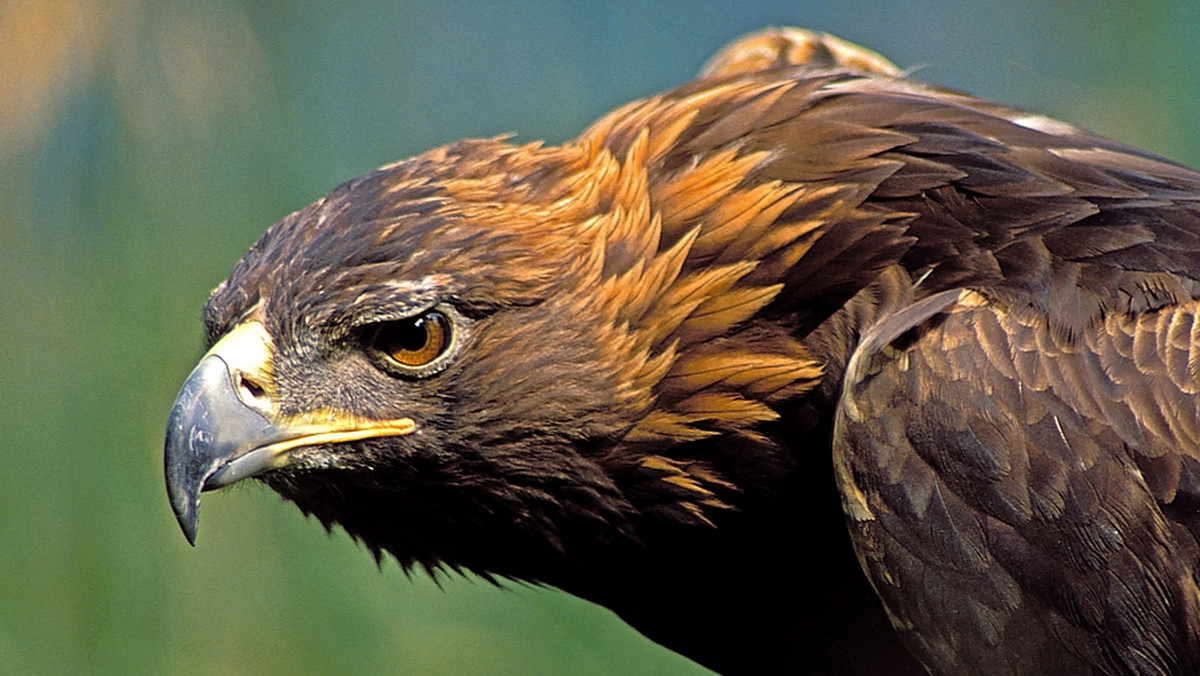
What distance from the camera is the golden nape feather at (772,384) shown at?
221cm

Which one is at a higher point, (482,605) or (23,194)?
(23,194)

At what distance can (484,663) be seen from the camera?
4484 millimetres

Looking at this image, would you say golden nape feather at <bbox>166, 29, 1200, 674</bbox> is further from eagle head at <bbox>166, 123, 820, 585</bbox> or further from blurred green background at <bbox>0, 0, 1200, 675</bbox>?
blurred green background at <bbox>0, 0, 1200, 675</bbox>

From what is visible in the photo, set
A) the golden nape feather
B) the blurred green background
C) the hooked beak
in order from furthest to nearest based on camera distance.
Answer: the blurred green background, the hooked beak, the golden nape feather

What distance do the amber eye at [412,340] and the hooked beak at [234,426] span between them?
0.34 ft

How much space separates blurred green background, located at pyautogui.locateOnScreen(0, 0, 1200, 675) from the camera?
4.03m

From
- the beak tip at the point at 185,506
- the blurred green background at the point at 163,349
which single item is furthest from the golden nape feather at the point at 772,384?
→ the blurred green background at the point at 163,349

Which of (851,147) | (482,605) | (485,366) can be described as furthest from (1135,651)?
(482,605)

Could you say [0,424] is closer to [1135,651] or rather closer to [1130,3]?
[1135,651]

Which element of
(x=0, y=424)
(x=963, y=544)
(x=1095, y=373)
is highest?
(x=1095, y=373)

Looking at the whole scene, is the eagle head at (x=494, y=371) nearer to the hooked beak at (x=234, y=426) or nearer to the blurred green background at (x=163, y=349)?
the hooked beak at (x=234, y=426)

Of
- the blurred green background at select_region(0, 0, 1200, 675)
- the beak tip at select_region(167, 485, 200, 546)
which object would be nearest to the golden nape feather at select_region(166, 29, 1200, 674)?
the beak tip at select_region(167, 485, 200, 546)

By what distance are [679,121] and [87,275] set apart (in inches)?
86.3

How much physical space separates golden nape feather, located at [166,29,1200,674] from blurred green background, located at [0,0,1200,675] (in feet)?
4.34
